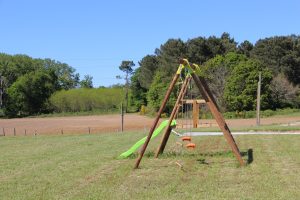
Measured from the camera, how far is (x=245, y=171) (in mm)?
9898

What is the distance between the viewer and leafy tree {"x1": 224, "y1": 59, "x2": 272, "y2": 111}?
220 feet

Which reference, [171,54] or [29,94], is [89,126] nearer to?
[171,54]

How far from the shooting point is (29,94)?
102625 millimetres

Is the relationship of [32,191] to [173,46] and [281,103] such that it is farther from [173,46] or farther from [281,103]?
[173,46]

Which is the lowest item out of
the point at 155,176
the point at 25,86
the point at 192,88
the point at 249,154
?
the point at 155,176

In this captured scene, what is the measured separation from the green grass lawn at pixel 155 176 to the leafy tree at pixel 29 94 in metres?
90.6

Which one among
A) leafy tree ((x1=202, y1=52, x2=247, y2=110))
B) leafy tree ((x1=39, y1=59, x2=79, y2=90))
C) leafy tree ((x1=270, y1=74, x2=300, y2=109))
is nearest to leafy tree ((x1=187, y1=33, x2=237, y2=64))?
leafy tree ((x1=202, y1=52, x2=247, y2=110))

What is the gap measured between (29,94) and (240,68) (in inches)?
2159

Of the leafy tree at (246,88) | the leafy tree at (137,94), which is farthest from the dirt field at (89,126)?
the leafy tree at (137,94)

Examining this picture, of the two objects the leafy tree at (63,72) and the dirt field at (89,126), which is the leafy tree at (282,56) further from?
the leafy tree at (63,72)

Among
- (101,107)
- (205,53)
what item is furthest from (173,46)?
(101,107)

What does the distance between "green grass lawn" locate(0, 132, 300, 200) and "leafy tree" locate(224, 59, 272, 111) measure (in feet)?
178

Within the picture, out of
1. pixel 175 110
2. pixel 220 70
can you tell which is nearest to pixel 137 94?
pixel 220 70

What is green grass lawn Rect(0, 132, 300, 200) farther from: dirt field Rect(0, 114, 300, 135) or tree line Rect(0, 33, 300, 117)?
tree line Rect(0, 33, 300, 117)
